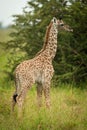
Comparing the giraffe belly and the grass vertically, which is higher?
the giraffe belly

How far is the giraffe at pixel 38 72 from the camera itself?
7531 millimetres

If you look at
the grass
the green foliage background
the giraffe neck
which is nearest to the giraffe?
the giraffe neck

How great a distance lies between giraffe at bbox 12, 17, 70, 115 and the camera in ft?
24.7

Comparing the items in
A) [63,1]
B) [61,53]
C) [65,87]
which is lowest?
[65,87]

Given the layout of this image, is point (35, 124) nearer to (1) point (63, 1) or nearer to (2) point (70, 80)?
(2) point (70, 80)

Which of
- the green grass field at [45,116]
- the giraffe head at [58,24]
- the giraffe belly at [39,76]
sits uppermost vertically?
the giraffe head at [58,24]

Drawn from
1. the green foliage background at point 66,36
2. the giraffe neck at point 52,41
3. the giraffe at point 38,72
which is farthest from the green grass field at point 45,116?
the green foliage background at point 66,36

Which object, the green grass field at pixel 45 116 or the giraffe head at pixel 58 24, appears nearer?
the green grass field at pixel 45 116

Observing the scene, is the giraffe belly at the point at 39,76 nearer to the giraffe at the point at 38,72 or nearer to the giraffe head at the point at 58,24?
the giraffe at the point at 38,72

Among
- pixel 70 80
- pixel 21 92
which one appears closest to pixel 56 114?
pixel 21 92

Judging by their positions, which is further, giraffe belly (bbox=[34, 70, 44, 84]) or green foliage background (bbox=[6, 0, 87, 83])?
green foliage background (bbox=[6, 0, 87, 83])

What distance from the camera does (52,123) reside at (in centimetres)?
671

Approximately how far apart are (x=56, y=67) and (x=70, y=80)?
0.55m

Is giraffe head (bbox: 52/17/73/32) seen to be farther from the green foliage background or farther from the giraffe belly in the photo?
the green foliage background
